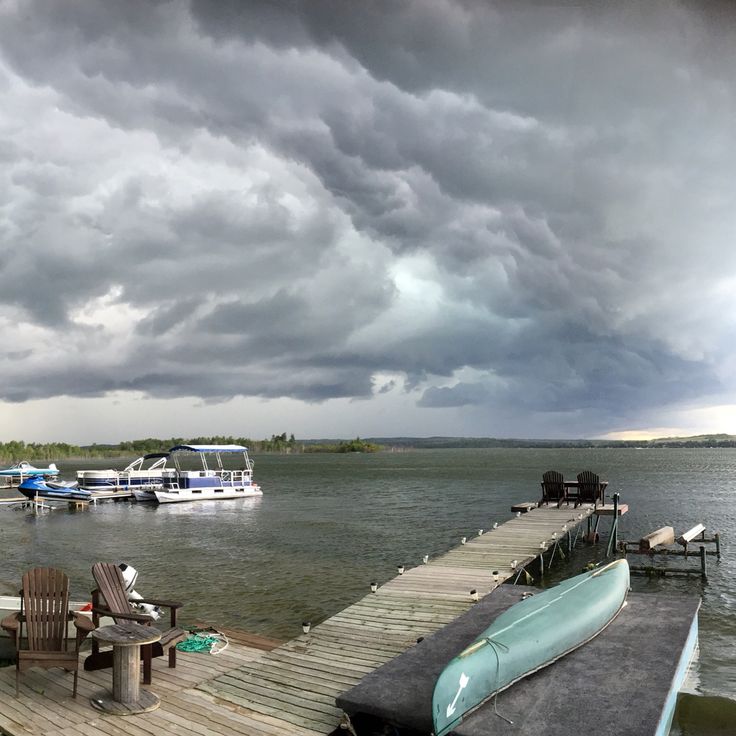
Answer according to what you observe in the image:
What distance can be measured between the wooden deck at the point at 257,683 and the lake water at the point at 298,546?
4.40 metres

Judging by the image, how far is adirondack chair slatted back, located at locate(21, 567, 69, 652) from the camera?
30.3 ft

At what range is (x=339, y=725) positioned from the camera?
7.93m

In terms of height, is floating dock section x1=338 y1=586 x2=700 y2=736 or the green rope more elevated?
floating dock section x1=338 y1=586 x2=700 y2=736

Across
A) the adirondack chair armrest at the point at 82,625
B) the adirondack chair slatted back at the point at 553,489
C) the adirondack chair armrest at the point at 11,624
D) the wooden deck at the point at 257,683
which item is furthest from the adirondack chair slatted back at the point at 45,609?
the adirondack chair slatted back at the point at 553,489

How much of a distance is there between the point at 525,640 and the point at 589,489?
76.6 ft

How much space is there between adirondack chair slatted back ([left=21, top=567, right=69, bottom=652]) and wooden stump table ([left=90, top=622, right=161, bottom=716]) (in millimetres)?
1022

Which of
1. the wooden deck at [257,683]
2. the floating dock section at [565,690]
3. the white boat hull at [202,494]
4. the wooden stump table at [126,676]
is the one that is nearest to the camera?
the floating dock section at [565,690]

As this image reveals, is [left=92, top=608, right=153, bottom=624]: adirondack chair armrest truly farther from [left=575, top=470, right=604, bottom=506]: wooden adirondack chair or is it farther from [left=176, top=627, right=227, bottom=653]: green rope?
[left=575, top=470, right=604, bottom=506]: wooden adirondack chair

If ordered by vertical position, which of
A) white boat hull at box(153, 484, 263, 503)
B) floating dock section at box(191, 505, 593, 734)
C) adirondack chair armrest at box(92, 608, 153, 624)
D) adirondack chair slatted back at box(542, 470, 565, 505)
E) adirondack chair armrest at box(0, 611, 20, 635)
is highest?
adirondack chair armrest at box(92, 608, 153, 624)

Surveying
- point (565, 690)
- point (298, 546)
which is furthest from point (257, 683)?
point (298, 546)

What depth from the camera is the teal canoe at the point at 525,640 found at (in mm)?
7234

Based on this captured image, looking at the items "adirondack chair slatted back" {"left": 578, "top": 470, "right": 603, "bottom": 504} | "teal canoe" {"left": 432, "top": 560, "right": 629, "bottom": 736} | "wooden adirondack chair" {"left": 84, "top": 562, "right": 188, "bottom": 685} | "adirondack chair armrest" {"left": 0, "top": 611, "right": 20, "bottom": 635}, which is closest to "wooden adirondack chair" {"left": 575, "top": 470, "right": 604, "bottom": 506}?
"adirondack chair slatted back" {"left": 578, "top": 470, "right": 603, "bottom": 504}

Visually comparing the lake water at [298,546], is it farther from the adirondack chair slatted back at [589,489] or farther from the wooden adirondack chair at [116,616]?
the wooden adirondack chair at [116,616]

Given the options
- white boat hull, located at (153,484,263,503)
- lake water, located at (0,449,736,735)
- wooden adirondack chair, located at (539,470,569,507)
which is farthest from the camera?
white boat hull, located at (153,484,263,503)
